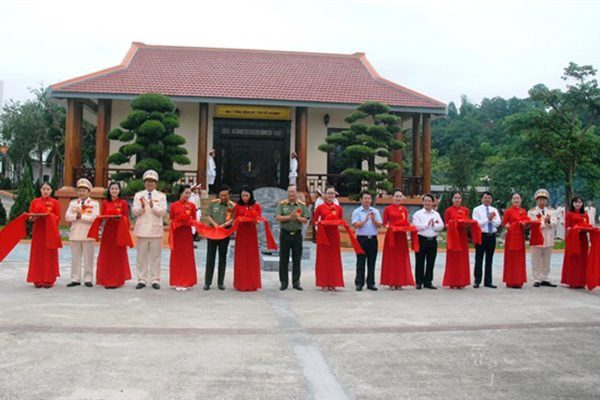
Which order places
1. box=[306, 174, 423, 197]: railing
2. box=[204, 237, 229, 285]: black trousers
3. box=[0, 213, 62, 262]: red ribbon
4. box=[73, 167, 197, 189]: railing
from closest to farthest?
box=[0, 213, 62, 262]: red ribbon, box=[204, 237, 229, 285]: black trousers, box=[73, 167, 197, 189]: railing, box=[306, 174, 423, 197]: railing

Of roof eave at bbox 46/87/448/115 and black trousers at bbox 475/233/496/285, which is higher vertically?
roof eave at bbox 46/87/448/115

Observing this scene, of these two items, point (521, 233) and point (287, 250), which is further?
point (521, 233)

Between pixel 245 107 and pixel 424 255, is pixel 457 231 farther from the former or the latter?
pixel 245 107

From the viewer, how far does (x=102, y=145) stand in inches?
744

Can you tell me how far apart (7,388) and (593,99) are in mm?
26560

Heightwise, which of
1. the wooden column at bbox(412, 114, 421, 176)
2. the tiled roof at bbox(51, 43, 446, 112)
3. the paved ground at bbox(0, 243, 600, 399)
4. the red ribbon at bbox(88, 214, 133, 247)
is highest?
the tiled roof at bbox(51, 43, 446, 112)

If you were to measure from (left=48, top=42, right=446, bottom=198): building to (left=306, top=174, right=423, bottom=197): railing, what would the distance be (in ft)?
0.17

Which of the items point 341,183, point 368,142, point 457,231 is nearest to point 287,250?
point 457,231

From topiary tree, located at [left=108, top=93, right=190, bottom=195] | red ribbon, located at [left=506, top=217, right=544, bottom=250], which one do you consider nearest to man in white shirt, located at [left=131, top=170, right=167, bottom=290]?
red ribbon, located at [left=506, top=217, right=544, bottom=250]

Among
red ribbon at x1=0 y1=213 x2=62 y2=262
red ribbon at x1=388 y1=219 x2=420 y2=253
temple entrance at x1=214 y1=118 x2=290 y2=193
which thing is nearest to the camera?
red ribbon at x1=0 y1=213 x2=62 y2=262

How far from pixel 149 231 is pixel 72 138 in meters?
12.4

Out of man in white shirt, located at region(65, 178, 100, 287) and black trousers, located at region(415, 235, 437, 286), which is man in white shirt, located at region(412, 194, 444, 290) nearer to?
black trousers, located at region(415, 235, 437, 286)

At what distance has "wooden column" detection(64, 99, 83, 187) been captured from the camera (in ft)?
62.0

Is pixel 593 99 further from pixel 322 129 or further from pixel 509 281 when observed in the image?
pixel 509 281
